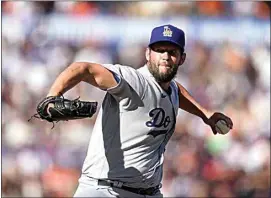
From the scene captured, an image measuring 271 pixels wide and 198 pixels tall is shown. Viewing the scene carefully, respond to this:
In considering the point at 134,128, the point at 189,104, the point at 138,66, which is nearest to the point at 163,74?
the point at 134,128

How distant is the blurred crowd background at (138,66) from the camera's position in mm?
7480

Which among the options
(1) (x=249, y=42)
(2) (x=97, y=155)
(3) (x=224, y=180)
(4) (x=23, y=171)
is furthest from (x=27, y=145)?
(2) (x=97, y=155)

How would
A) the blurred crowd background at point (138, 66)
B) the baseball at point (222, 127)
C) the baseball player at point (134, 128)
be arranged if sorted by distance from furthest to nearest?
the blurred crowd background at point (138, 66) → the baseball at point (222, 127) → the baseball player at point (134, 128)

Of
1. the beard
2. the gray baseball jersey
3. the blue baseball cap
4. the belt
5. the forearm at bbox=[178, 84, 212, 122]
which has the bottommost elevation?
the belt

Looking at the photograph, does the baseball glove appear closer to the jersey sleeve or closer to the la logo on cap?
the jersey sleeve

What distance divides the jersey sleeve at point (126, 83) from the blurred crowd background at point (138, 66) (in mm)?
3586

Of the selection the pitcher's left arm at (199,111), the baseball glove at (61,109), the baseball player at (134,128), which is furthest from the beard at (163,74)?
the baseball glove at (61,109)

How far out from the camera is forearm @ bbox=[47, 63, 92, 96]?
3.41 metres

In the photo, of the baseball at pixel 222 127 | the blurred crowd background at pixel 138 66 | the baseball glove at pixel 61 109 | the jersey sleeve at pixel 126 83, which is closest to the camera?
the baseball glove at pixel 61 109

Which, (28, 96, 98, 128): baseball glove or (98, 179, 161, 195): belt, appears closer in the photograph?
(28, 96, 98, 128): baseball glove

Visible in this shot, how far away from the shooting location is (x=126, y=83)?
382 cm

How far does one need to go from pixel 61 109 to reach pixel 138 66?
4.27 m

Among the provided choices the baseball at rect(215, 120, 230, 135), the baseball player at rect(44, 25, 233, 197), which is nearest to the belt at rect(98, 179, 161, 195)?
the baseball player at rect(44, 25, 233, 197)

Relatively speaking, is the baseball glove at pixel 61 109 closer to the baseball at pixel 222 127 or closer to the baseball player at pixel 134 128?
the baseball player at pixel 134 128
